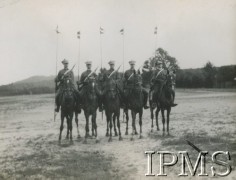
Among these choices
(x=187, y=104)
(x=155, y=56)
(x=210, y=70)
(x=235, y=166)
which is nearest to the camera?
(x=235, y=166)

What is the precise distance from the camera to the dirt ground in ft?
20.7

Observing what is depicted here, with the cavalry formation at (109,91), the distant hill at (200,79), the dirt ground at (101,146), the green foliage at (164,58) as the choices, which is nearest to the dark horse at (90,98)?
the cavalry formation at (109,91)

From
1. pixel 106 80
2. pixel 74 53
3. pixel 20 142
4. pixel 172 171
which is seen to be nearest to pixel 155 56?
pixel 106 80

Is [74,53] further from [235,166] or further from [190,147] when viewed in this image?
[235,166]

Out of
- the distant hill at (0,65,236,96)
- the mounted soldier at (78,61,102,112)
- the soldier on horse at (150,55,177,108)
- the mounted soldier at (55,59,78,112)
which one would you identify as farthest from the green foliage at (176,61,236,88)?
the mounted soldier at (55,59,78,112)

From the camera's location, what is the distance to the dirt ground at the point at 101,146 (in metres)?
6.30

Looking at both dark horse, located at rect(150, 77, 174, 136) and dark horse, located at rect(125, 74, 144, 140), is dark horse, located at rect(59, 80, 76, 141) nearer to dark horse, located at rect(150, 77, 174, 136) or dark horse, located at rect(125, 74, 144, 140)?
dark horse, located at rect(125, 74, 144, 140)

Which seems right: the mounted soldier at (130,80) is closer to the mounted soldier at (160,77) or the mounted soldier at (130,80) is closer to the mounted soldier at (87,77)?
the mounted soldier at (160,77)

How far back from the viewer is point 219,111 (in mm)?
7648

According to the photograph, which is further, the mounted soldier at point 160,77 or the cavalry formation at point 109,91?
the mounted soldier at point 160,77

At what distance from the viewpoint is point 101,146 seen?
710cm

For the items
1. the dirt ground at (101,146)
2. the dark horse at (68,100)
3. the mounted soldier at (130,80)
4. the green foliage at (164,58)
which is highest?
the green foliage at (164,58)

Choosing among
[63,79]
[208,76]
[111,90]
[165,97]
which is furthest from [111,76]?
[208,76]

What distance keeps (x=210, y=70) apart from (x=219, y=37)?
4.20 feet
